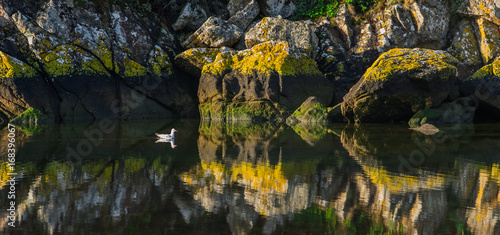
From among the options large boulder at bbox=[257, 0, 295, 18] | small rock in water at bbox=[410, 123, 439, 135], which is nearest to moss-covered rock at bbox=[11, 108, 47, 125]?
large boulder at bbox=[257, 0, 295, 18]

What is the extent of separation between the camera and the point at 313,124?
15.5 metres

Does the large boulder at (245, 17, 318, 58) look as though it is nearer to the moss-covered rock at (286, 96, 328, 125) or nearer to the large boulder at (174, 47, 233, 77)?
the large boulder at (174, 47, 233, 77)

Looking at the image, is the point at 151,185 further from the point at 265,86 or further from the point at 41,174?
the point at 265,86

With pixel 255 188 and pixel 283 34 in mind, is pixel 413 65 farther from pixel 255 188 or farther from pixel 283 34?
pixel 255 188

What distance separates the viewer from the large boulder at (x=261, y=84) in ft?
57.7

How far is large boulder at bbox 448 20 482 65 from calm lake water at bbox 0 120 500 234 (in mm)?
11803

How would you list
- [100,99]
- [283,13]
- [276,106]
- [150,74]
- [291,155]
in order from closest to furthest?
[291,155] → [276,106] → [100,99] → [150,74] → [283,13]

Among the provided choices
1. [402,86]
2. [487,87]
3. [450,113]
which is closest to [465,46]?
[487,87]

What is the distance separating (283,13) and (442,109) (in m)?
10.1

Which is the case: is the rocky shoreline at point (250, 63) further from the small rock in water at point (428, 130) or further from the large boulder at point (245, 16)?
the small rock in water at point (428, 130)

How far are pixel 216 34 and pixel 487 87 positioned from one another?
10.9 metres

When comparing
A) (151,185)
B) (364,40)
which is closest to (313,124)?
(364,40)

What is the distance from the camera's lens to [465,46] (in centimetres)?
2016

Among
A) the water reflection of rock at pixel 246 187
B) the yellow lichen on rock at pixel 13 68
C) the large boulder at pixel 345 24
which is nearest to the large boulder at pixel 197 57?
the large boulder at pixel 345 24
